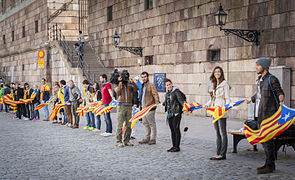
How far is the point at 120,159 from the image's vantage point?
332 inches

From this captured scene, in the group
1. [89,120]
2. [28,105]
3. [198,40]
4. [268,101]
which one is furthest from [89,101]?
[268,101]

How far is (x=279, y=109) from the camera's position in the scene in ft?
23.5

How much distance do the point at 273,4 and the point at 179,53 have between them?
574 centimetres

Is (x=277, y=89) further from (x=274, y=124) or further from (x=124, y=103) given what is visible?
(x=124, y=103)

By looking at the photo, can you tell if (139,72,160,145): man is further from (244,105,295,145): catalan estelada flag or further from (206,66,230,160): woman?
(244,105,295,145): catalan estelada flag

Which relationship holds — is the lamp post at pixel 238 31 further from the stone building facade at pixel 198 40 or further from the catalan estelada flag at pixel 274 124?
the catalan estelada flag at pixel 274 124

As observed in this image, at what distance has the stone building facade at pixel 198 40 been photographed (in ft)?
46.7

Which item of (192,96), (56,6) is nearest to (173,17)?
(192,96)

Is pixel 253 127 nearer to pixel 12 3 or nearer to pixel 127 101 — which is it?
pixel 127 101

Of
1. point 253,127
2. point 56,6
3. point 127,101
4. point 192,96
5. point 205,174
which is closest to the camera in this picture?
point 205,174

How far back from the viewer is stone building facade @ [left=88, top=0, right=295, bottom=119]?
561 inches

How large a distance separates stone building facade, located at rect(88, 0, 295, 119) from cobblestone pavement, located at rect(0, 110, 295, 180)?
4.16m

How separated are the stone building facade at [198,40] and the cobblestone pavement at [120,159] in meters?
4.16

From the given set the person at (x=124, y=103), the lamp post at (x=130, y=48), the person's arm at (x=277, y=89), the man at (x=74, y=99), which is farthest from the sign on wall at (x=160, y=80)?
the person's arm at (x=277, y=89)
